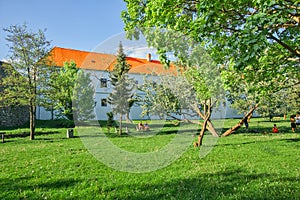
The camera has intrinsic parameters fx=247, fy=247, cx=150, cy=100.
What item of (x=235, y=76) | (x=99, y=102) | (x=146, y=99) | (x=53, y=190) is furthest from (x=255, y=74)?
(x=99, y=102)

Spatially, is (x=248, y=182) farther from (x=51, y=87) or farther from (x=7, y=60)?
(x=7, y=60)

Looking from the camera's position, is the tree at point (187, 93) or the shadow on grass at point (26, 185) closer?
the shadow on grass at point (26, 185)

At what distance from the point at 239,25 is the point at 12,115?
28.7m

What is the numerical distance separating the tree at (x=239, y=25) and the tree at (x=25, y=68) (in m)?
11.1

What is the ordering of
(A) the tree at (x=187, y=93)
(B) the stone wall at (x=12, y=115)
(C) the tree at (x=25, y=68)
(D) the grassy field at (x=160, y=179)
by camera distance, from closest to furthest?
1. (D) the grassy field at (x=160, y=179)
2. (A) the tree at (x=187, y=93)
3. (C) the tree at (x=25, y=68)
4. (B) the stone wall at (x=12, y=115)

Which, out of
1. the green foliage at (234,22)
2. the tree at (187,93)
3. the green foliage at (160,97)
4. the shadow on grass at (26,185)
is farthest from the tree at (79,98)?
the green foliage at (234,22)

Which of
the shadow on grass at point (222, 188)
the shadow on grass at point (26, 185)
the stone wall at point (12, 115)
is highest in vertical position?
the stone wall at point (12, 115)

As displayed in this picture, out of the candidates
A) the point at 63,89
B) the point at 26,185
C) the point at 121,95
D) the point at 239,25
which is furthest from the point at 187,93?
the point at 63,89

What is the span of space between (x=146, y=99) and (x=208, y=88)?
1085cm

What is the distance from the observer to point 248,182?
251 inches

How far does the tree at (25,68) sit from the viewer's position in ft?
57.2

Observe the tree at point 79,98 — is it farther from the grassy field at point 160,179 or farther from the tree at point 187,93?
the grassy field at point 160,179

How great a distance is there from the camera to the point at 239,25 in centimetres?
653

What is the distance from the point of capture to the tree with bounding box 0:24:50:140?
57.2 feet
